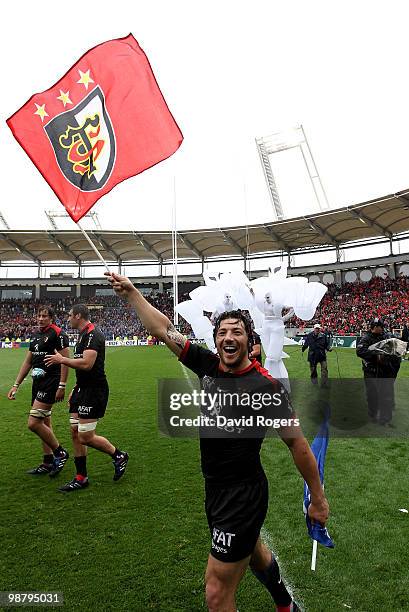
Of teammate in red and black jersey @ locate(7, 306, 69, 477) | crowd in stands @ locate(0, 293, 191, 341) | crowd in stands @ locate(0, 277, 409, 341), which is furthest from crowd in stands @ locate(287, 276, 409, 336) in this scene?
teammate in red and black jersey @ locate(7, 306, 69, 477)

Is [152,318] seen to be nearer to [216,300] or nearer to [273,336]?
[273,336]

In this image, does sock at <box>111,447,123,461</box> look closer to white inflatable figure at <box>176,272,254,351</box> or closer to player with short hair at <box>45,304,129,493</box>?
player with short hair at <box>45,304,129,493</box>

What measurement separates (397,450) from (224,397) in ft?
16.0

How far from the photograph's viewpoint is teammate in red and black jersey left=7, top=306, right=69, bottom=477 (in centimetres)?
493

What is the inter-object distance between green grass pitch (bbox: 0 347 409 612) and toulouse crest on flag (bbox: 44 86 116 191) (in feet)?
10.2

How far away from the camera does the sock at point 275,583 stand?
7.63ft

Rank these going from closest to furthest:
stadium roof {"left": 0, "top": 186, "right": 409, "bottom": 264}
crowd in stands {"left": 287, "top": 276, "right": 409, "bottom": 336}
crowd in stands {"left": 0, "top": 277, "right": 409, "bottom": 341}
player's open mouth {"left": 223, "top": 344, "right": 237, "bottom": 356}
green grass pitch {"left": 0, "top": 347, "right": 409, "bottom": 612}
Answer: player's open mouth {"left": 223, "top": 344, "right": 237, "bottom": 356} → green grass pitch {"left": 0, "top": 347, "right": 409, "bottom": 612} → crowd in stands {"left": 287, "top": 276, "right": 409, "bottom": 336} → stadium roof {"left": 0, "top": 186, "right": 409, "bottom": 264} → crowd in stands {"left": 0, "top": 277, "right": 409, "bottom": 341}

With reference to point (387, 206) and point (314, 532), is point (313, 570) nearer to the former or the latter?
point (314, 532)

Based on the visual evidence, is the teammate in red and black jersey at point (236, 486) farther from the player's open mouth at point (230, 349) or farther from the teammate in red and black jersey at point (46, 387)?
the teammate in red and black jersey at point (46, 387)

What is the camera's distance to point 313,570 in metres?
2.99

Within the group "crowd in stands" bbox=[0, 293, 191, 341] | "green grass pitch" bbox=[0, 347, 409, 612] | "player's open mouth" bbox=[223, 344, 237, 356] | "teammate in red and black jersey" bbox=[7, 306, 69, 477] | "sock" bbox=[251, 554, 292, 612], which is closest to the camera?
"player's open mouth" bbox=[223, 344, 237, 356]

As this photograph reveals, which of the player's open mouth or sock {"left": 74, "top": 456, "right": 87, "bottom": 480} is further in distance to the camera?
sock {"left": 74, "top": 456, "right": 87, "bottom": 480}

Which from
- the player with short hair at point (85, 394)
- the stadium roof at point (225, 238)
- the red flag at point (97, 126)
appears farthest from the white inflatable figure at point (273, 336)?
the stadium roof at point (225, 238)

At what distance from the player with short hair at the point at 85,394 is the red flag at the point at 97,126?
1.38m
